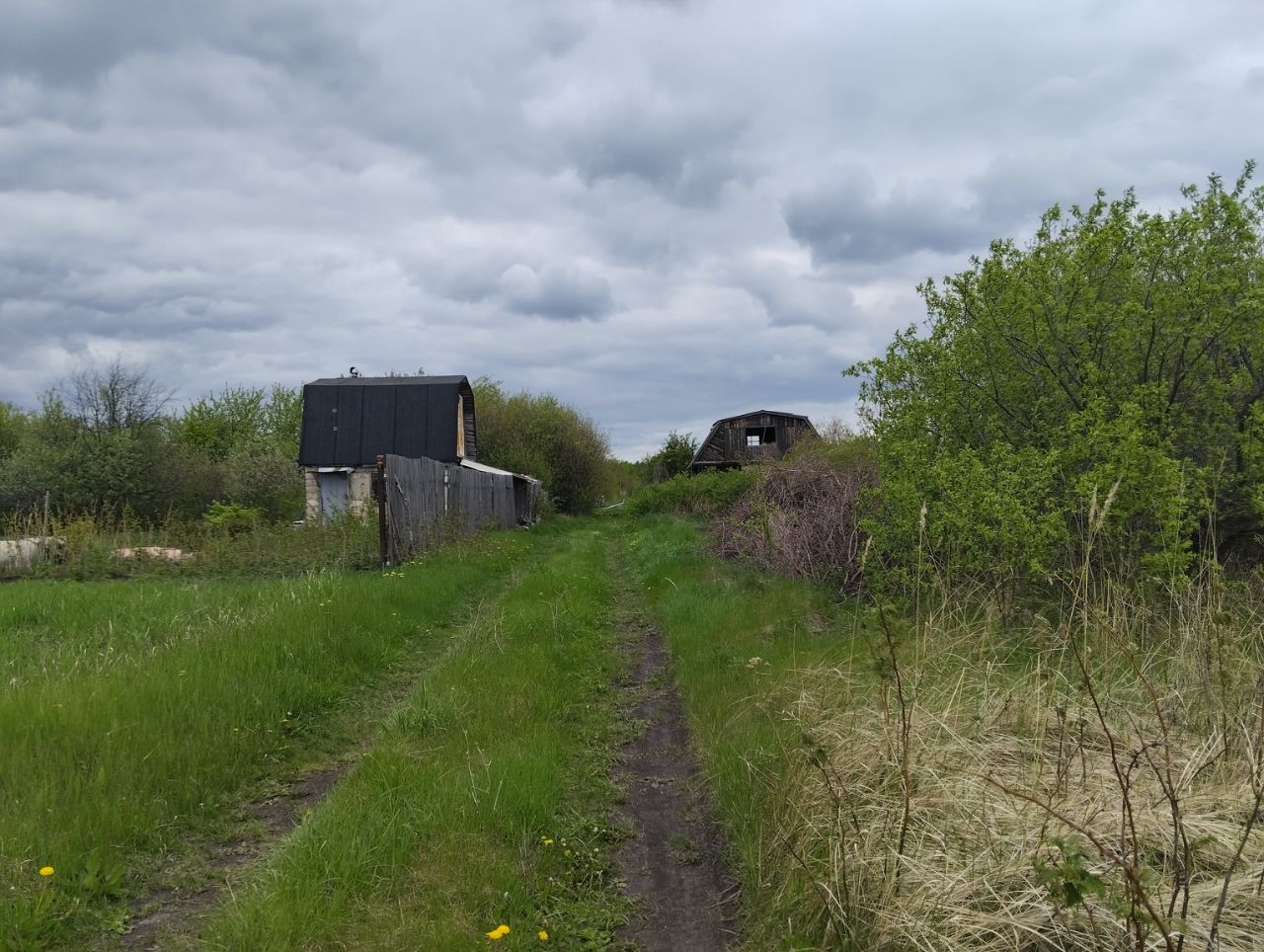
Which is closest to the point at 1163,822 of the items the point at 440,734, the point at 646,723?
the point at 646,723

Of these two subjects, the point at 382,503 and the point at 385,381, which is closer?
the point at 382,503

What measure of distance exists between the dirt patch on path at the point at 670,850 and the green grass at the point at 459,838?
15 centimetres

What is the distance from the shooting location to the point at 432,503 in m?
17.6

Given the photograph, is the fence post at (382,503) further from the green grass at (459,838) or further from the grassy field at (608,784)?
the green grass at (459,838)

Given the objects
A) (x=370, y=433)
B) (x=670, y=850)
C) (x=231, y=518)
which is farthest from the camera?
(x=370, y=433)

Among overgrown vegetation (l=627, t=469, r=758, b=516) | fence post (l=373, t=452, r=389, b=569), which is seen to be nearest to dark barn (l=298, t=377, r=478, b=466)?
overgrown vegetation (l=627, t=469, r=758, b=516)

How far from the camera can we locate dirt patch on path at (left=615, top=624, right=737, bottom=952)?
349 centimetres

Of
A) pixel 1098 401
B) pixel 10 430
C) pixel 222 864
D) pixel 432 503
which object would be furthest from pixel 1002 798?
pixel 10 430

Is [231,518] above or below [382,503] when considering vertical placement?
below

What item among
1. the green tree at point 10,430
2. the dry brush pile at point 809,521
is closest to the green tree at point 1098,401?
the dry brush pile at point 809,521

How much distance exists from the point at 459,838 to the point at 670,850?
1.13 meters

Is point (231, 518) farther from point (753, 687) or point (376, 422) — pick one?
point (753, 687)

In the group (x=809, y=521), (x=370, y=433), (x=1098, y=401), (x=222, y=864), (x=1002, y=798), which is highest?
(x=370, y=433)

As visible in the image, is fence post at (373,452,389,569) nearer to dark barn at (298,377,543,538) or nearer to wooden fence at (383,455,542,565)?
wooden fence at (383,455,542,565)
